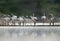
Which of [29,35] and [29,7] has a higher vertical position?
[29,7]

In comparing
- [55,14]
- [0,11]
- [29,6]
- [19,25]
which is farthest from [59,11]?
[0,11]

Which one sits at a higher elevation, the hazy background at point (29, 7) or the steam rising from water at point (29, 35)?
the hazy background at point (29, 7)

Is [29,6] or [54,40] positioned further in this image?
[29,6]

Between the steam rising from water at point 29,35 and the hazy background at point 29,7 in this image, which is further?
the hazy background at point 29,7

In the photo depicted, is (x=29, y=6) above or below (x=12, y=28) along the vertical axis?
above

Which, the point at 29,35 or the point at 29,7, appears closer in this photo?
the point at 29,35

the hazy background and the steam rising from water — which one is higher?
the hazy background

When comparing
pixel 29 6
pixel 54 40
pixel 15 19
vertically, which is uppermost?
pixel 29 6

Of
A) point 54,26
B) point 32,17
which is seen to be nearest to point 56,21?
point 54,26

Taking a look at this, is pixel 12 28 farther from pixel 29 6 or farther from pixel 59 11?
pixel 59 11

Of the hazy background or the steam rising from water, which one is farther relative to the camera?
the hazy background
